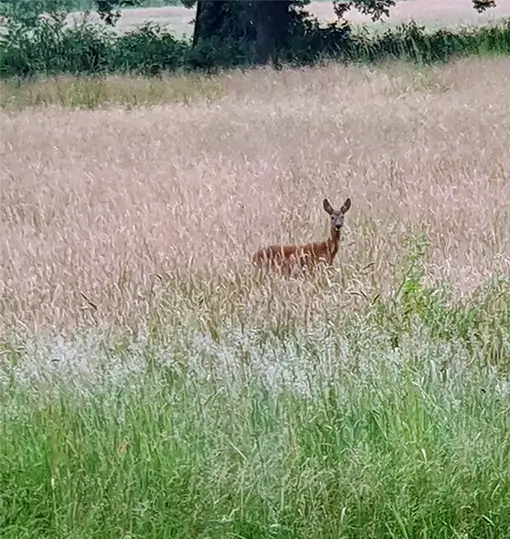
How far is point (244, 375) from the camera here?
14.6ft

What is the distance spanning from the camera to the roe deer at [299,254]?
627cm

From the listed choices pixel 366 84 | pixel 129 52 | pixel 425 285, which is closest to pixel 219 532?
pixel 425 285

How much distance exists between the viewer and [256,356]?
460cm

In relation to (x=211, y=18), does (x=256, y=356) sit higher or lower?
lower

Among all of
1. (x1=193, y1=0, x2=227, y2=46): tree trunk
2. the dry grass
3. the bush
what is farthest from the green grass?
(x1=193, y1=0, x2=227, y2=46): tree trunk

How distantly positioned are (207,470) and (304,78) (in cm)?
1277

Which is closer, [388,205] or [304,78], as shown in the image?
[388,205]

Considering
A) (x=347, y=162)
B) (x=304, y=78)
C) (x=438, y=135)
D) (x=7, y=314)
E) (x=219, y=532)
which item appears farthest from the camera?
(x=304, y=78)

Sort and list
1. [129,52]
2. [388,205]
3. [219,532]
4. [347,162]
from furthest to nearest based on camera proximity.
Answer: [129,52]
[347,162]
[388,205]
[219,532]

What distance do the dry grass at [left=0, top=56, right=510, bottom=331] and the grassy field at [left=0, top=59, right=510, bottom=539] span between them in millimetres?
32

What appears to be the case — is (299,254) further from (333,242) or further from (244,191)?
(244,191)

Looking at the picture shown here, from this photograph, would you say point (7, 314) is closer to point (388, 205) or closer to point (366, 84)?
point (388, 205)

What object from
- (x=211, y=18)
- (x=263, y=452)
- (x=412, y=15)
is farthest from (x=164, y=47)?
(x=412, y=15)

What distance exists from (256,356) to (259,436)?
0.58m
